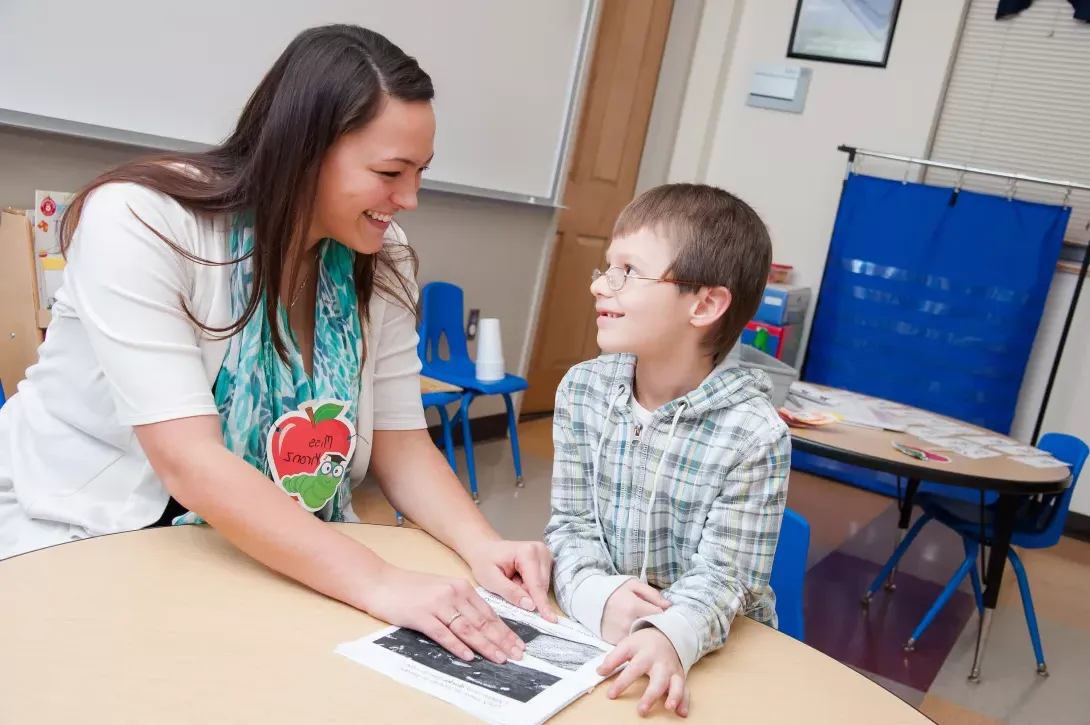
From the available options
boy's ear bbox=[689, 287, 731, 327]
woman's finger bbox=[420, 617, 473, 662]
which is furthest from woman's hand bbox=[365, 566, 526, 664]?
boy's ear bbox=[689, 287, 731, 327]

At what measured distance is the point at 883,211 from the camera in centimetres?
451

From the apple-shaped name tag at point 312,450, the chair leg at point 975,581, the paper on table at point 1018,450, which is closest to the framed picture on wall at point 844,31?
the paper on table at point 1018,450

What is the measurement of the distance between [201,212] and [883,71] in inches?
178

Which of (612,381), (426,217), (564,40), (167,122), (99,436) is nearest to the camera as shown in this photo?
(99,436)

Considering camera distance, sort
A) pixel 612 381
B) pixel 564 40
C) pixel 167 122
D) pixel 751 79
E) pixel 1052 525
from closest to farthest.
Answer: pixel 612 381
pixel 167 122
pixel 1052 525
pixel 564 40
pixel 751 79

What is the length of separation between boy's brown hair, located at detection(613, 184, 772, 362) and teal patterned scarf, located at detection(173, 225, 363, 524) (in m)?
0.45

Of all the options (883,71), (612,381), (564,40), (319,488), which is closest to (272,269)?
(319,488)

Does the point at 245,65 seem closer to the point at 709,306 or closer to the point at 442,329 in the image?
the point at 442,329

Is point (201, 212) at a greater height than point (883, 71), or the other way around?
point (883, 71)

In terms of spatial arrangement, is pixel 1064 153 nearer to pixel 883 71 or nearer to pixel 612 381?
pixel 883 71

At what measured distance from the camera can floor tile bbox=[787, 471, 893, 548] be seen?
388 centimetres

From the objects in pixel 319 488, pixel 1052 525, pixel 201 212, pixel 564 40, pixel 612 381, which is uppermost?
pixel 564 40

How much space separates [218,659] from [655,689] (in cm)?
41

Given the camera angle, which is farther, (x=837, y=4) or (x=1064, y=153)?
(x=837, y=4)
